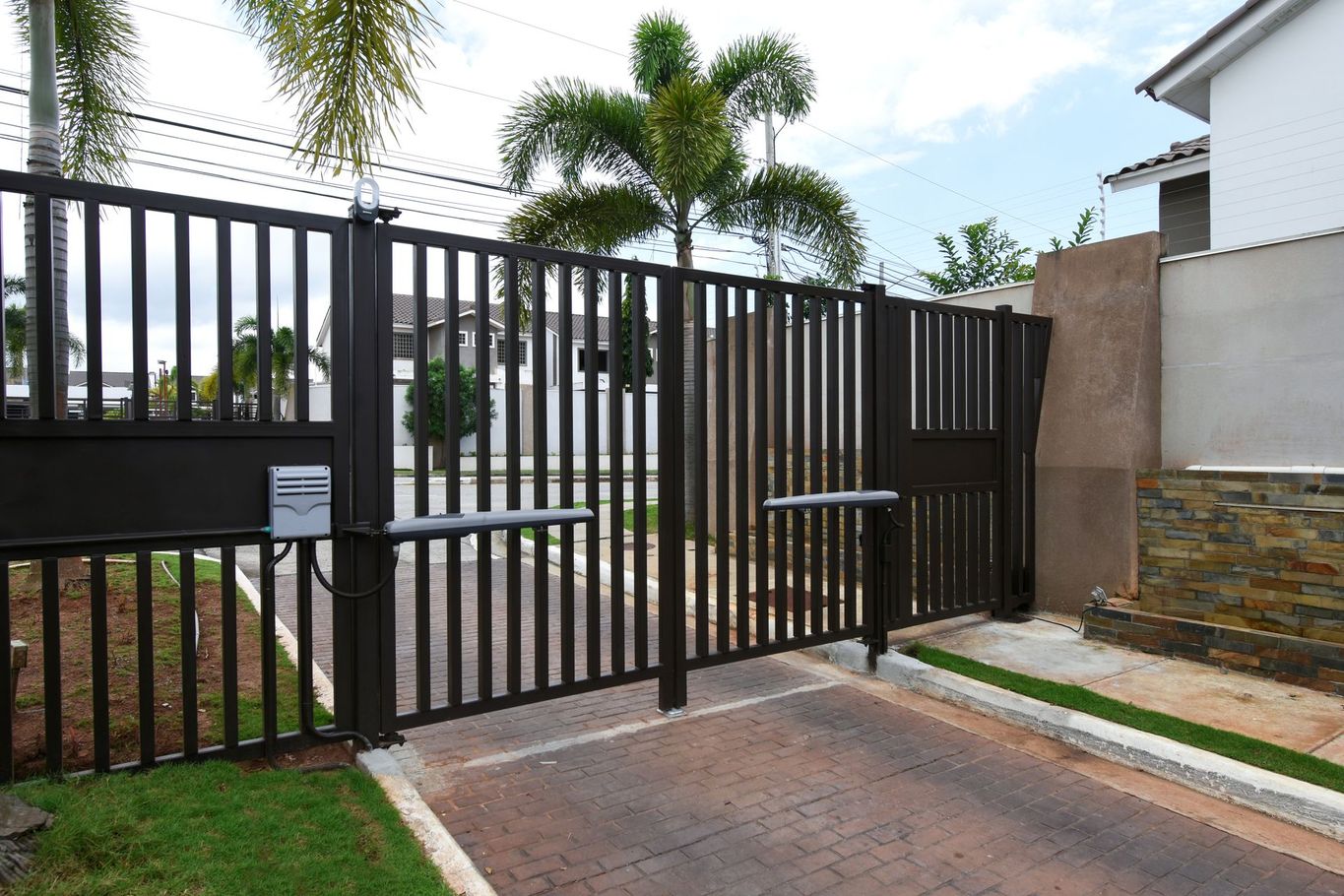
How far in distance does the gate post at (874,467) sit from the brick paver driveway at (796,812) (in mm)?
891

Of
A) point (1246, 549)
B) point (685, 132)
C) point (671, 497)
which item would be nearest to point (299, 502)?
point (671, 497)

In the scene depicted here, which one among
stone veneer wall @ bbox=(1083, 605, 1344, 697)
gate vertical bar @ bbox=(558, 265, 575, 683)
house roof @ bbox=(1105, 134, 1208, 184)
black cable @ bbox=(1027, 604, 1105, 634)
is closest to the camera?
gate vertical bar @ bbox=(558, 265, 575, 683)

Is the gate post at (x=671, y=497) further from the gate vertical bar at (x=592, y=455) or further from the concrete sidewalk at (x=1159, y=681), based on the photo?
the concrete sidewalk at (x=1159, y=681)

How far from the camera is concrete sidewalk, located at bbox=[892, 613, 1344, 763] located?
178 inches

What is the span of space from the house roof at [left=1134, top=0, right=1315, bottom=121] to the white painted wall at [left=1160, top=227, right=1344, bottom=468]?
542 centimetres

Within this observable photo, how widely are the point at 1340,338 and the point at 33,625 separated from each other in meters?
9.52

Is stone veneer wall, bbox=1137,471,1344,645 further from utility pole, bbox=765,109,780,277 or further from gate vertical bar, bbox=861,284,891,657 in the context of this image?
utility pole, bbox=765,109,780,277

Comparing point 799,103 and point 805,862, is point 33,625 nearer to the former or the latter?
point 805,862

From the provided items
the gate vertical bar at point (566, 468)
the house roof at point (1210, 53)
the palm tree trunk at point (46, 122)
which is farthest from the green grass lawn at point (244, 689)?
the house roof at point (1210, 53)

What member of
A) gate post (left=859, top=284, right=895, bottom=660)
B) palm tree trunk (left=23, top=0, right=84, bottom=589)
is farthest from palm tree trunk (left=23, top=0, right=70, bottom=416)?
gate post (left=859, top=284, right=895, bottom=660)

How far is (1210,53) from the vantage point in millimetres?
10188

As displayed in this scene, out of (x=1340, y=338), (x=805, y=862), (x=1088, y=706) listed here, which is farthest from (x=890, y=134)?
A: (x=805, y=862)

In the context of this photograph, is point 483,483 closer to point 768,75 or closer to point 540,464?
point 540,464

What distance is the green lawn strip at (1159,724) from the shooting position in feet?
12.9
